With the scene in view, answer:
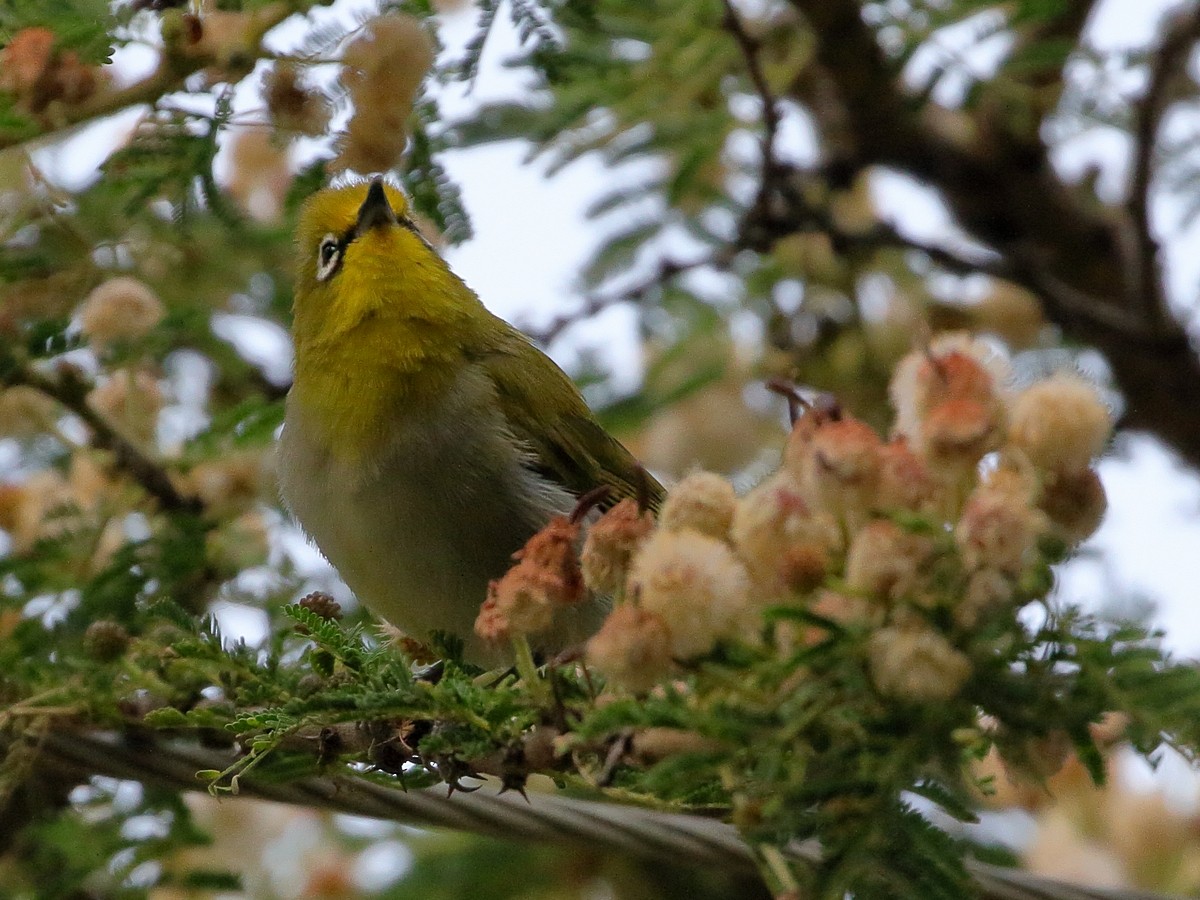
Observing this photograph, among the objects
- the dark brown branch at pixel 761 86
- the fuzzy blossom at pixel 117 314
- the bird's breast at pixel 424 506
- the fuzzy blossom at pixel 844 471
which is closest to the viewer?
the fuzzy blossom at pixel 844 471

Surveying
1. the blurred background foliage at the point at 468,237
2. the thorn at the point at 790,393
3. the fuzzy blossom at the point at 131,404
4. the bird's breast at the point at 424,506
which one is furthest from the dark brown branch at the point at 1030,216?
the thorn at the point at 790,393

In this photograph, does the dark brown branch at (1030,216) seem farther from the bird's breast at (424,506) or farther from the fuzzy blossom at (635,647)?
the fuzzy blossom at (635,647)

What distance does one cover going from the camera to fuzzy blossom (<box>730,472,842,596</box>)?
5.96 ft

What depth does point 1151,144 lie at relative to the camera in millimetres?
4457

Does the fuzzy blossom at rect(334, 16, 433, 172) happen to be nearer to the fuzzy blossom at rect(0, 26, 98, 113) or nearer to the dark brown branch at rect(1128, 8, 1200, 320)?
the fuzzy blossom at rect(0, 26, 98, 113)

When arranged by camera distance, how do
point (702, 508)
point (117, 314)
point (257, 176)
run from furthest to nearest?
point (257, 176) < point (117, 314) < point (702, 508)

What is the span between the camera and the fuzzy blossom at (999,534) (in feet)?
5.46

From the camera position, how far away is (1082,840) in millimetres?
4676

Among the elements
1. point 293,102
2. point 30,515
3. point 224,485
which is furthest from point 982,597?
point 30,515

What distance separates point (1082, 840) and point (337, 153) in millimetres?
2944

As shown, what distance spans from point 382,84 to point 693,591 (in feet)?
5.20

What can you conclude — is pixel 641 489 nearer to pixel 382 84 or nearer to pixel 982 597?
pixel 982 597

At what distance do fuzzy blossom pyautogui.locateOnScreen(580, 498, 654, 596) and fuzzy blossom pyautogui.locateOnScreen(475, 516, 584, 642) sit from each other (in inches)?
1.2

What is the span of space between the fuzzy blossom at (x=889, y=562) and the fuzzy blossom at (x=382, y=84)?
166cm
